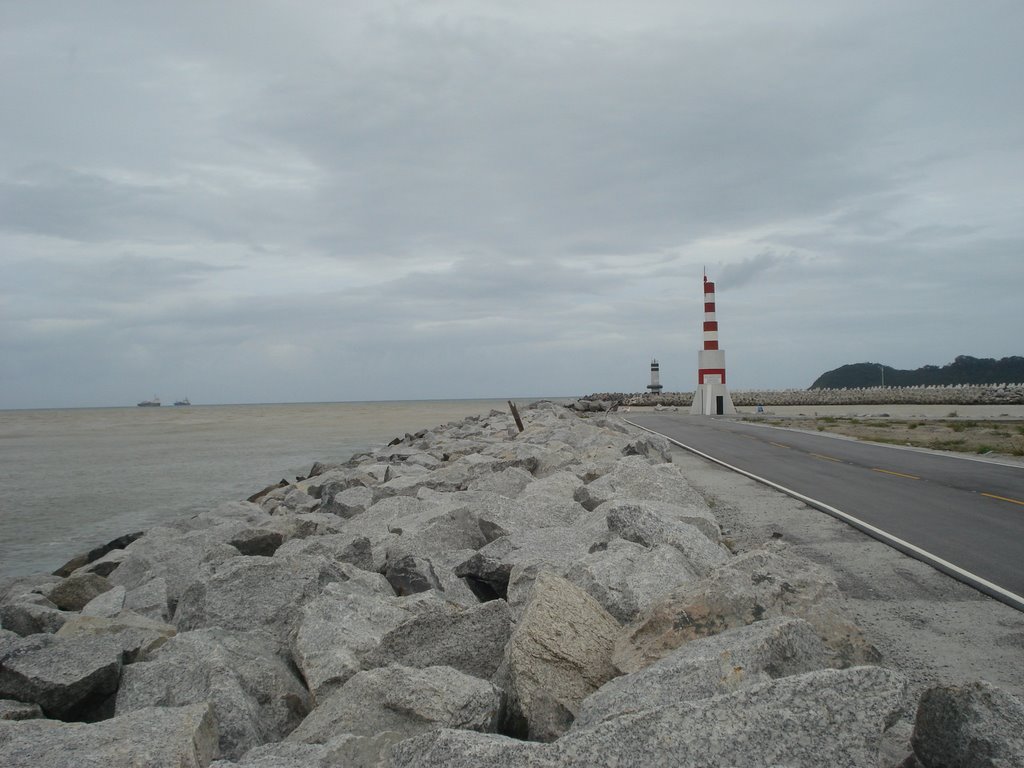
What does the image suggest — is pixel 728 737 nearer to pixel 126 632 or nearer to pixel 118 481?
pixel 126 632

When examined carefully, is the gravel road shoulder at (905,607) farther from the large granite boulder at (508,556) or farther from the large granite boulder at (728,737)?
the large granite boulder at (508,556)

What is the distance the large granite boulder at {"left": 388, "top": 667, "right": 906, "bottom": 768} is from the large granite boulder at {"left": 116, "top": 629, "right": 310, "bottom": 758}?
1.33 m

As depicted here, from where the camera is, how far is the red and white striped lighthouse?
39.5 m

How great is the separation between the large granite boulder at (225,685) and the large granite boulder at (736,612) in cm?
181

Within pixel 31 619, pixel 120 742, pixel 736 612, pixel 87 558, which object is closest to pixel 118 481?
pixel 87 558

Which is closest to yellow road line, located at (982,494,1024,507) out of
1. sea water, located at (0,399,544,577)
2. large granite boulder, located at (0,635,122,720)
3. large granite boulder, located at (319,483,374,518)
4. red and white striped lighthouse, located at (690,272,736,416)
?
large granite boulder, located at (319,483,374,518)

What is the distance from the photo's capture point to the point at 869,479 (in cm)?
1379

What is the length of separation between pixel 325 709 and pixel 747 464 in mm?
14187

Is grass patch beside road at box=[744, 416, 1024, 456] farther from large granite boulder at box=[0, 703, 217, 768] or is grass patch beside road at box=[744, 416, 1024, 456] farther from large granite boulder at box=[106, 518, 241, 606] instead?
large granite boulder at box=[0, 703, 217, 768]

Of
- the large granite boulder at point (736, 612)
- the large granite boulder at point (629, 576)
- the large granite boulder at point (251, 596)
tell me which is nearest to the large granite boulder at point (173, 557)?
the large granite boulder at point (251, 596)

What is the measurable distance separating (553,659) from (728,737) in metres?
1.30

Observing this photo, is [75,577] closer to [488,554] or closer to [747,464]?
[488,554]

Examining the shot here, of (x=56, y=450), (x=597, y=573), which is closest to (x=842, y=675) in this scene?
(x=597, y=573)

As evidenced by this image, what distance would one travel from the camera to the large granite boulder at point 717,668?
10.4 feet
